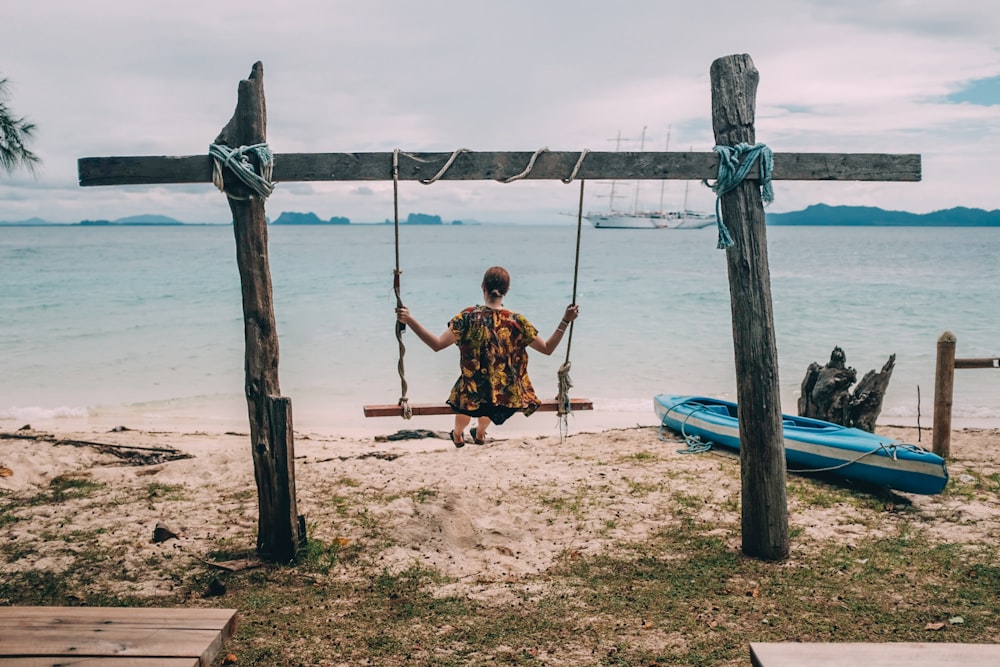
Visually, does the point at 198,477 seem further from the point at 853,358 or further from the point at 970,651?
the point at 853,358

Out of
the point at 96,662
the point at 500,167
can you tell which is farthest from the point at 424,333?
the point at 96,662

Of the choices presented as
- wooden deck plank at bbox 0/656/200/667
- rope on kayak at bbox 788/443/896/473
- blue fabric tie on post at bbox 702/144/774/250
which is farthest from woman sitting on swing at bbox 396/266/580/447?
wooden deck plank at bbox 0/656/200/667

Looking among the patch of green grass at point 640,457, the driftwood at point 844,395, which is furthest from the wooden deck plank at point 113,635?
the driftwood at point 844,395

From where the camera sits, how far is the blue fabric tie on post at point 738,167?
14.9 feet

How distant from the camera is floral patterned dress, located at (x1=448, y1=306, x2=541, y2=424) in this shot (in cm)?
553

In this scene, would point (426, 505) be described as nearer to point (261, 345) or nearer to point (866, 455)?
point (261, 345)

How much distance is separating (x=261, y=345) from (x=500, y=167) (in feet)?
5.80

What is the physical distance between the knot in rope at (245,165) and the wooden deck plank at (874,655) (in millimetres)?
3488

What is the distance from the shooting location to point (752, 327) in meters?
4.60

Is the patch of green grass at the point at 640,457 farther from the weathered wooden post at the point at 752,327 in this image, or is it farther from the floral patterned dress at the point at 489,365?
A: the weathered wooden post at the point at 752,327

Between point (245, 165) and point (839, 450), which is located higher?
point (245, 165)

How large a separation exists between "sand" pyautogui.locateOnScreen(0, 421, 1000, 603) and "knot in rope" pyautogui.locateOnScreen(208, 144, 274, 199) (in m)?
2.30

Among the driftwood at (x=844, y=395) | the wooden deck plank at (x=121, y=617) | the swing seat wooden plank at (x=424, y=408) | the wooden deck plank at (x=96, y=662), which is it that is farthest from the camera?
the driftwood at (x=844, y=395)

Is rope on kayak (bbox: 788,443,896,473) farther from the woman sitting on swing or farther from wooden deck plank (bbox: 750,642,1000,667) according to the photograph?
wooden deck plank (bbox: 750,642,1000,667)
